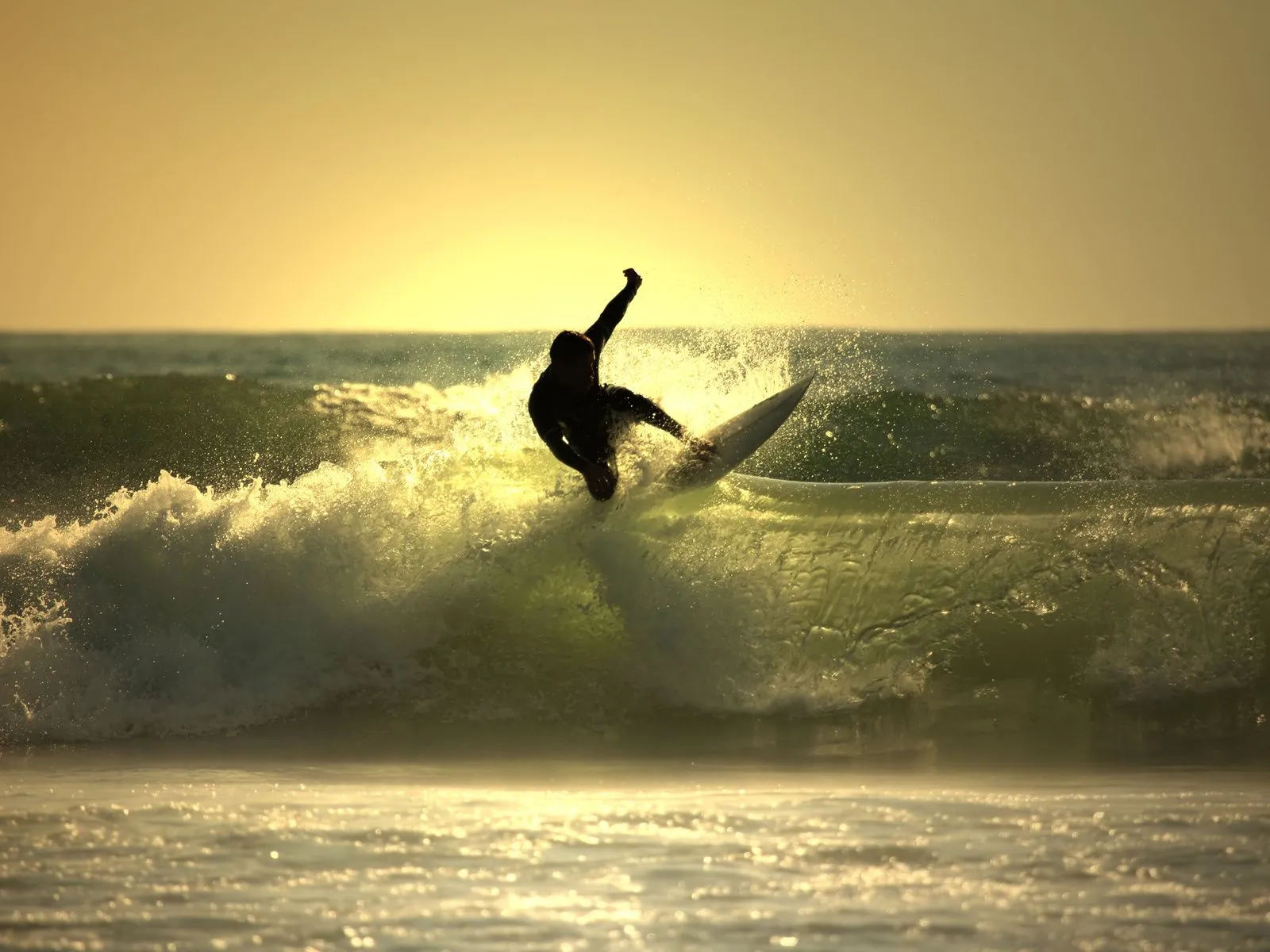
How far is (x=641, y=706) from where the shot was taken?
6164 millimetres

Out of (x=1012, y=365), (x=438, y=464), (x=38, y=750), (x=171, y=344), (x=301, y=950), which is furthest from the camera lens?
(x=171, y=344)

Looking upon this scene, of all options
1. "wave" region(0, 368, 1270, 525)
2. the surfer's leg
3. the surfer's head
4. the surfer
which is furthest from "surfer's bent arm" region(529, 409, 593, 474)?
"wave" region(0, 368, 1270, 525)

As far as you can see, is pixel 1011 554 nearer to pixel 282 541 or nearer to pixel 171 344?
pixel 282 541

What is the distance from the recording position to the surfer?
6.40 meters

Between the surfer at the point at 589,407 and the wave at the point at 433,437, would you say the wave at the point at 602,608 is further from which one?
the wave at the point at 433,437

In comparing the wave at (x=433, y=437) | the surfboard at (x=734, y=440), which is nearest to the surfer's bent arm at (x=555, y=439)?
the surfboard at (x=734, y=440)

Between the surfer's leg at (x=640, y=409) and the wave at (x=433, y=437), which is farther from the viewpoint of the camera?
the wave at (x=433, y=437)

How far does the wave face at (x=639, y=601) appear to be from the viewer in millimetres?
6176

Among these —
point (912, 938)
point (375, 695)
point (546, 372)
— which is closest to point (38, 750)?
point (375, 695)

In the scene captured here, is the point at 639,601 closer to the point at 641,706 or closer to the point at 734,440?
the point at 641,706

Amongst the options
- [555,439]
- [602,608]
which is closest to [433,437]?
[602,608]

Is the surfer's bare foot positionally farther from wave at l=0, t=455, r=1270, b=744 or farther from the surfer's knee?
the surfer's knee

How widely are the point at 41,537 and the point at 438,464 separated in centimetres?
204

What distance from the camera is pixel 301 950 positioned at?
125 inches
